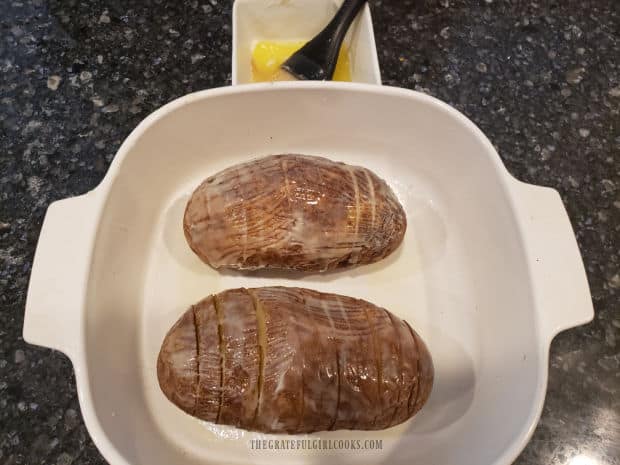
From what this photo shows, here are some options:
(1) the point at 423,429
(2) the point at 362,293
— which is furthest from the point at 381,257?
(1) the point at 423,429

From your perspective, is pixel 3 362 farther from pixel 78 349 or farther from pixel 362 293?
pixel 362 293

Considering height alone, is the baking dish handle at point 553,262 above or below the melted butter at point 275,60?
below

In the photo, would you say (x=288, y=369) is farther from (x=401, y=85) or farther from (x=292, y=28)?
(x=292, y=28)

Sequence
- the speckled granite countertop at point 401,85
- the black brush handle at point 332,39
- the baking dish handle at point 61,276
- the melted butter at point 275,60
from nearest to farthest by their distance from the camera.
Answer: the baking dish handle at point 61,276
the speckled granite countertop at point 401,85
the black brush handle at point 332,39
the melted butter at point 275,60

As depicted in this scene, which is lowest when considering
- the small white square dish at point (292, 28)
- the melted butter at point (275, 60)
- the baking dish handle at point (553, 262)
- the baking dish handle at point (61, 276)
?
the baking dish handle at point (61, 276)

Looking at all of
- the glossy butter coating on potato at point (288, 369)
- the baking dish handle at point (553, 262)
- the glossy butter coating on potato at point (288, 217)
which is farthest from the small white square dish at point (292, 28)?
the glossy butter coating on potato at point (288, 369)

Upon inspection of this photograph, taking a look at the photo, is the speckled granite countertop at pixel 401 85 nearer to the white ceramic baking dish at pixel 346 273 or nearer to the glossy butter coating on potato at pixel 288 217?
the white ceramic baking dish at pixel 346 273
